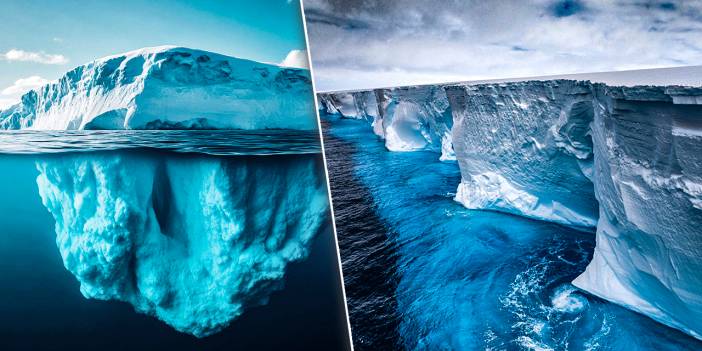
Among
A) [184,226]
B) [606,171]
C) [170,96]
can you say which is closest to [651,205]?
[606,171]

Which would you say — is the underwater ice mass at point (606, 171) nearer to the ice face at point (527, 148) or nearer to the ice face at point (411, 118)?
the ice face at point (527, 148)

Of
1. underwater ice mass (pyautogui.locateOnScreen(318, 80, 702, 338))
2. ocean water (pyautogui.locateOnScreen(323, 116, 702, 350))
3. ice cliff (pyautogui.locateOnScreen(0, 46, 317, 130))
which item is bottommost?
ocean water (pyautogui.locateOnScreen(323, 116, 702, 350))

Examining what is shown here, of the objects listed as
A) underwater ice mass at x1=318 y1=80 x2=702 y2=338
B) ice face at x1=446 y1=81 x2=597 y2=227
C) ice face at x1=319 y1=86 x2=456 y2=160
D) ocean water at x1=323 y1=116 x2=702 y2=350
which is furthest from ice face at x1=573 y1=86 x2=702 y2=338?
ice face at x1=319 y1=86 x2=456 y2=160

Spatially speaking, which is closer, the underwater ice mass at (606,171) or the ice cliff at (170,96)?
the ice cliff at (170,96)

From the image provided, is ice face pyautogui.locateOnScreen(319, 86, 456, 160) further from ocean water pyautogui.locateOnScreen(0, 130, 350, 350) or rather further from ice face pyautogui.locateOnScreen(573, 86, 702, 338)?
ocean water pyautogui.locateOnScreen(0, 130, 350, 350)

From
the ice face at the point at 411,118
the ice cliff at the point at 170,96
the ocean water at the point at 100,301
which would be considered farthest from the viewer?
the ice face at the point at 411,118

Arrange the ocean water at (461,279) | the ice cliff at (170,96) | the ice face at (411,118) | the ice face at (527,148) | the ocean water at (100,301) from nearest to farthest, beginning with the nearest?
1. the ocean water at (100,301)
2. the ice cliff at (170,96)
3. the ocean water at (461,279)
4. the ice face at (527,148)
5. the ice face at (411,118)

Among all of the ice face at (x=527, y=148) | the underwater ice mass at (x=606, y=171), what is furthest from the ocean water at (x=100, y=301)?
the ice face at (x=527, y=148)
